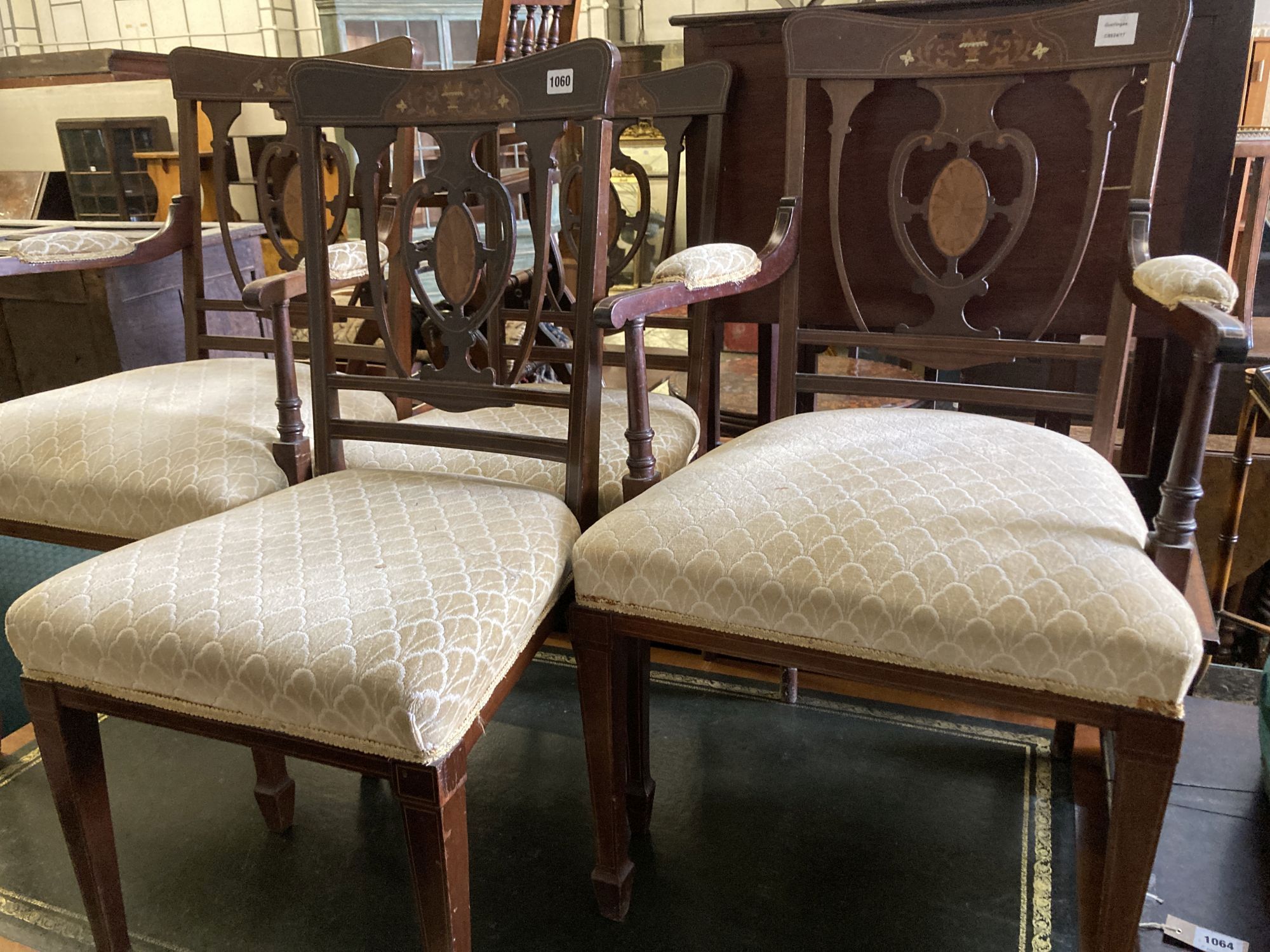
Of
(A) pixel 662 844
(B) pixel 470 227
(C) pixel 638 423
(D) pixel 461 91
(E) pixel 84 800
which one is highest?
(D) pixel 461 91

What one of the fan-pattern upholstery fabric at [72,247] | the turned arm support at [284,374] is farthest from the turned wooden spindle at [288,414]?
the fan-pattern upholstery fabric at [72,247]

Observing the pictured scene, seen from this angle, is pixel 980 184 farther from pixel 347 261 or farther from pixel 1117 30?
pixel 347 261

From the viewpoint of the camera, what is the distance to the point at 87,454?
140cm

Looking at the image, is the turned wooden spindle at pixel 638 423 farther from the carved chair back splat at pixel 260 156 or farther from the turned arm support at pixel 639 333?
the carved chair back splat at pixel 260 156

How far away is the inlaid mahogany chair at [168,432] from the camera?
135cm

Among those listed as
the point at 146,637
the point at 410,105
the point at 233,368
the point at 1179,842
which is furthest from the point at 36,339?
the point at 1179,842

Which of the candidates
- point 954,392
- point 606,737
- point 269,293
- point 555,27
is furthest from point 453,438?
point 555,27

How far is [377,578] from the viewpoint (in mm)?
969

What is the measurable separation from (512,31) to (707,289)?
4.45 ft

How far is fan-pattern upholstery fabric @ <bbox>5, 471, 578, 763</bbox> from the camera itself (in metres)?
0.85

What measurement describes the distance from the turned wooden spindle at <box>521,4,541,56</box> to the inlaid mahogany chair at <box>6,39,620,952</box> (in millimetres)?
1036

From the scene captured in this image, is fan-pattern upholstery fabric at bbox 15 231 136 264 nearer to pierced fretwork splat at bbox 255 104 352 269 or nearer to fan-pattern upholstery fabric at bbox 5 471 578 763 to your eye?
pierced fretwork splat at bbox 255 104 352 269

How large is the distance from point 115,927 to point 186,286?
49.3 inches

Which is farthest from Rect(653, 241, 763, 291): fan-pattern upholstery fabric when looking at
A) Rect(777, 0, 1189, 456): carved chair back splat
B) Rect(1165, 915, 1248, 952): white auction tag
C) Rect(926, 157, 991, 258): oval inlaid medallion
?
Rect(1165, 915, 1248, 952): white auction tag
